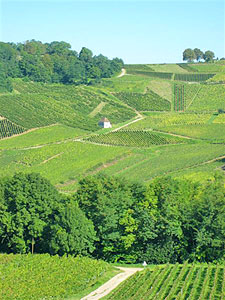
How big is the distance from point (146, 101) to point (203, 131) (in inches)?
1017

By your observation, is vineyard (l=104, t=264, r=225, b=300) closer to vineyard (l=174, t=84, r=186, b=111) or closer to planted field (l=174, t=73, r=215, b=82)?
vineyard (l=174, t=84, r=186, b=111)

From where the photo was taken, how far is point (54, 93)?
12594 centimetres

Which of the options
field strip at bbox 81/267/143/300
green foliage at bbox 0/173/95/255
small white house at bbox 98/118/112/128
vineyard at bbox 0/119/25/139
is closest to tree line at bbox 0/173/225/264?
green foliage at bbox 0/173/95/255

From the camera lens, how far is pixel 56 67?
144 metres

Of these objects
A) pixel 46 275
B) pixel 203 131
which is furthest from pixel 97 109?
pixel 46 275

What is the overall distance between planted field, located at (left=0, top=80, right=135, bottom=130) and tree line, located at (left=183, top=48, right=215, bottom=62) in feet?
162

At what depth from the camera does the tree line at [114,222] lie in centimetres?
4191

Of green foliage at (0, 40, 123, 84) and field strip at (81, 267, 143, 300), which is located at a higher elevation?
green foliage at (0, 40, 123, 84)

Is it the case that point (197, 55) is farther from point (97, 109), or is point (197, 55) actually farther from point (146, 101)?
point (97, 109)

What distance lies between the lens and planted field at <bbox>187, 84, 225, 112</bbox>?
118875 millimetres

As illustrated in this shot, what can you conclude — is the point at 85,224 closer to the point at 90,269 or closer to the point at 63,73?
the point at 90,269

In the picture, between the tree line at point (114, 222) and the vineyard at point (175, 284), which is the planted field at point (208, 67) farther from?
the vineyard at point (175, 284)

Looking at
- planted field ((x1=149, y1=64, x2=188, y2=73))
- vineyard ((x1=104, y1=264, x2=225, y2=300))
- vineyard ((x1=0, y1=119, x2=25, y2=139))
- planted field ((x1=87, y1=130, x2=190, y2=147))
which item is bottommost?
vineyard ((x1=104, y1=264, x2=225, y2=300))

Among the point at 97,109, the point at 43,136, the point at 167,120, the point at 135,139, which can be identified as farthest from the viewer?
the point at 97,109
